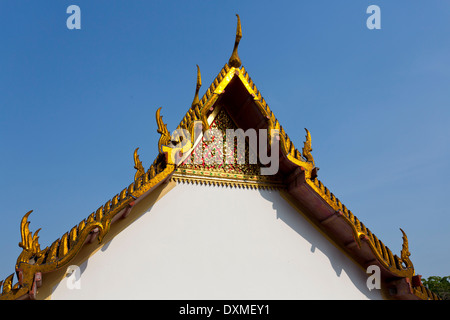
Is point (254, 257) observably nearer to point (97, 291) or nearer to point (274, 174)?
point (274, 174)

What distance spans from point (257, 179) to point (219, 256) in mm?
1352

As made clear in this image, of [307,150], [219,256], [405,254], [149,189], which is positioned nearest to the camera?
[149,189]

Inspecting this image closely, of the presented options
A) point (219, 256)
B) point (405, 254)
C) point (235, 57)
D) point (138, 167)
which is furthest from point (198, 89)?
point (405, 254)

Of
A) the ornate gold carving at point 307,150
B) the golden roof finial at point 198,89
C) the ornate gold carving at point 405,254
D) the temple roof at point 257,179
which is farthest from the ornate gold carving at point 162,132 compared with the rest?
the ornate gold carving at point 405,254

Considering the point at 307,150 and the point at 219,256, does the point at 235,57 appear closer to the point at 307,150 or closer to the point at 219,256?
the point at 307,150

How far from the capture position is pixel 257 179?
7.27 meters

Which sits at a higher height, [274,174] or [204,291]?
[274,174]

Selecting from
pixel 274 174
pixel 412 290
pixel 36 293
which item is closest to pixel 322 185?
pixel 274 174

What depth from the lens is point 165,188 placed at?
22.1ft

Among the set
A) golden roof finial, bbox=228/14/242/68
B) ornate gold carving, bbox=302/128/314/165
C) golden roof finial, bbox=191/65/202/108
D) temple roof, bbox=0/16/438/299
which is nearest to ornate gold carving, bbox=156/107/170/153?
temple roof, bbox=0/16/438/299

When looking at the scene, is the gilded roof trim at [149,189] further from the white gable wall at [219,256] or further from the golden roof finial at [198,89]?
the white gable wall at [219,256]

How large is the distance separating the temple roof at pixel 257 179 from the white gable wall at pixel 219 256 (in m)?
0.17

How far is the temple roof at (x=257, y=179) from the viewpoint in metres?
6.25
